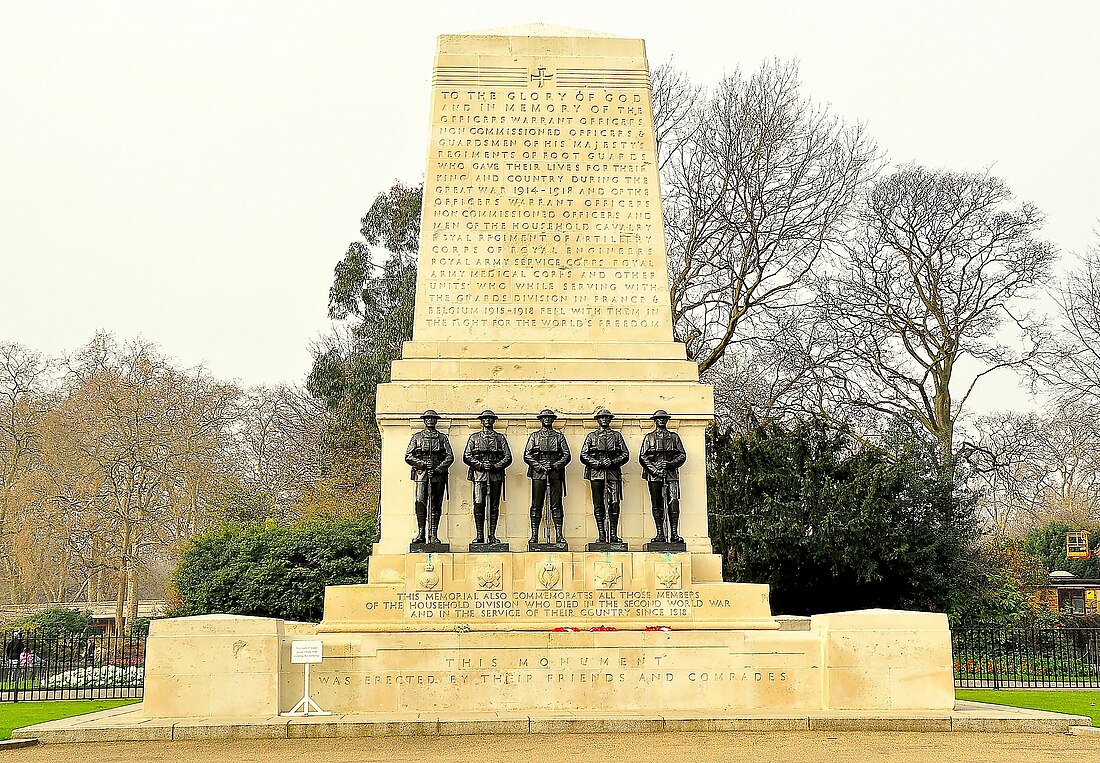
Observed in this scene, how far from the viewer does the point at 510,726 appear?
12852mm

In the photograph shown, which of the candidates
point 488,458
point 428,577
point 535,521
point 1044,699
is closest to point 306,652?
point 428,577

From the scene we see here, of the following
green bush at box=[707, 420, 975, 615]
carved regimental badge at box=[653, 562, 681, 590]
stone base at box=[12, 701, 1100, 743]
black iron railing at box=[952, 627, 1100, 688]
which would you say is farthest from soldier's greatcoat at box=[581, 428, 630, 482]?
black iron railing at box=[952, 627, 1100, 688]

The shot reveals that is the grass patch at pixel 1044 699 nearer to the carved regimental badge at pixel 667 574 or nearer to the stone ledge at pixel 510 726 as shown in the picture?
the stone ledge at pixel 510 726

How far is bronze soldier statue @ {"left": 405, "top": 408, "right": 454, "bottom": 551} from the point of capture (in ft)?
52.6

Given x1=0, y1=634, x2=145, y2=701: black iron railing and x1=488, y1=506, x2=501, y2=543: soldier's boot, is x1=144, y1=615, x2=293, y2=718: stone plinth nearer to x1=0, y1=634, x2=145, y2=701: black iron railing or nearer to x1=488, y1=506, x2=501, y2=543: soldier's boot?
x1=488, y1=506, x2=501, y2=543: soldier's boot

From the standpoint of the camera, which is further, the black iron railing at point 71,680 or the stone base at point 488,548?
the black iron railing at point 71,680

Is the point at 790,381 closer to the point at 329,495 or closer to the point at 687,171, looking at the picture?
the point at 687,171

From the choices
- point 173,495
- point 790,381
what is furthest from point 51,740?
point 173,495

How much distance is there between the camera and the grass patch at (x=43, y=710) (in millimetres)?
15648

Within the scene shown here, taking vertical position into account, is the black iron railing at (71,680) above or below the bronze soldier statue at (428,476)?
below

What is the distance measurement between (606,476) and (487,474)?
1.65 metres

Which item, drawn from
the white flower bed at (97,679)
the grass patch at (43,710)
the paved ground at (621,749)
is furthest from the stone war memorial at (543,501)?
the white flower bed at (97,679)

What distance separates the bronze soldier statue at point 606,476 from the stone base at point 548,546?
388 mm

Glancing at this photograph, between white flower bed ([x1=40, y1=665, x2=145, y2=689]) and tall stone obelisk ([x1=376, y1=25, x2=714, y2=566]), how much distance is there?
27.2 feet
